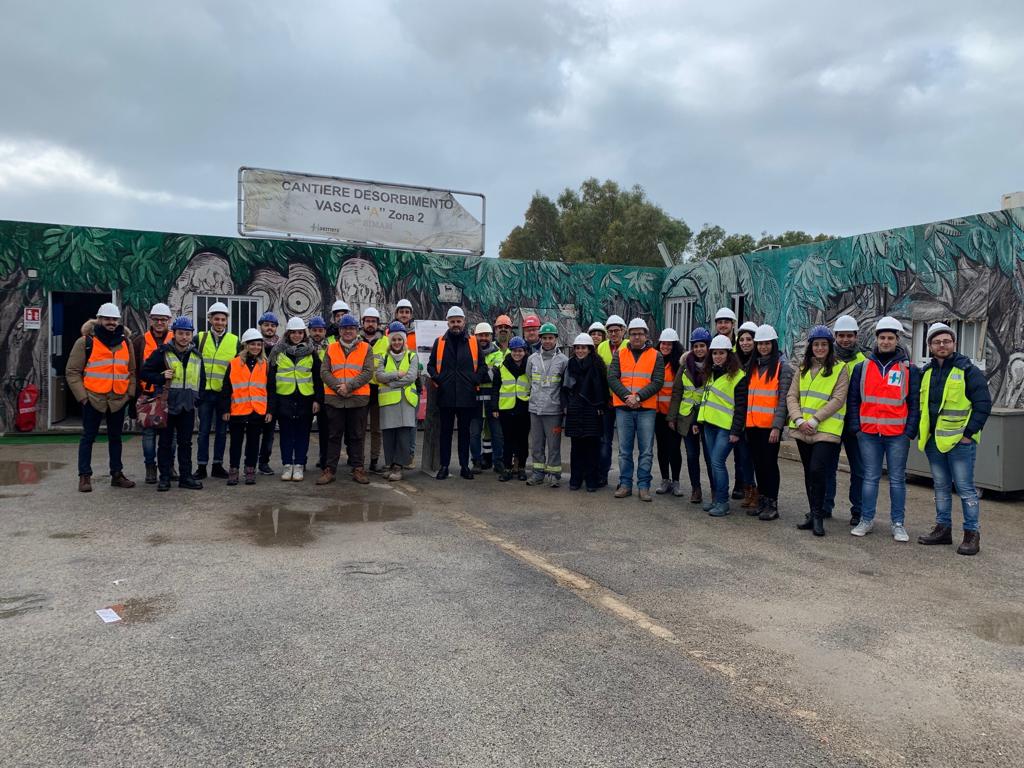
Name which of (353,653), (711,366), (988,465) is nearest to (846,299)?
(988,465)

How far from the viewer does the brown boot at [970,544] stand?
6.83m

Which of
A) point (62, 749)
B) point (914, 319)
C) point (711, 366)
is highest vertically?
point (914, 319)

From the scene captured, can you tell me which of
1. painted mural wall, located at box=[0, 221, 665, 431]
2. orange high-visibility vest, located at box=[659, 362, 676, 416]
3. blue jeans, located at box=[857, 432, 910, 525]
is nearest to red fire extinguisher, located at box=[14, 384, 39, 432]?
painted mural wall, located at box=[0, 221, 665, 431]

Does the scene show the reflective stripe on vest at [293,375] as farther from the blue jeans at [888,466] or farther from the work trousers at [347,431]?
the blue jeans at [888,466]

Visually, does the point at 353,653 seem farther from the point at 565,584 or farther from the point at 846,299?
the point at 846,299

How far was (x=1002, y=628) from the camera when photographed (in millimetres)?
5012

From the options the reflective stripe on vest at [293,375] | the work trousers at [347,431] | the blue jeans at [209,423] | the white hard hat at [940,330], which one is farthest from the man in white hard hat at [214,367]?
the white hard hat at [940,330]

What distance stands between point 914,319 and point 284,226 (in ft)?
37.8

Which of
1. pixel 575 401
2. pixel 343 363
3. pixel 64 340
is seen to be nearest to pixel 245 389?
pixel 343 363

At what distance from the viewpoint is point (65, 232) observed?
1388 centimetres

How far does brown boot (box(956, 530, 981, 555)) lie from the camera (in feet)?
22.4

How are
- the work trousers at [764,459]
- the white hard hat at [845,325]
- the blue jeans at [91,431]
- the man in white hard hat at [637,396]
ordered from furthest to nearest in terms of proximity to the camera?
1. the man in white hard hat at [637,396]
2. the blue jeans at [91,431]
3. the work trousers at [764,459]
4. the white hard hat at [845,325]

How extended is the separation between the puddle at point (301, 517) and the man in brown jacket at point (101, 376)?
6.87 ft

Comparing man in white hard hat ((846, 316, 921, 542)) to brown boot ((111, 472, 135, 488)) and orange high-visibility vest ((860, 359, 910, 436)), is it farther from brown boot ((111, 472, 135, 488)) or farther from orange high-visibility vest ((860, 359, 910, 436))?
brown boot ((111, 472, 135, 488))
